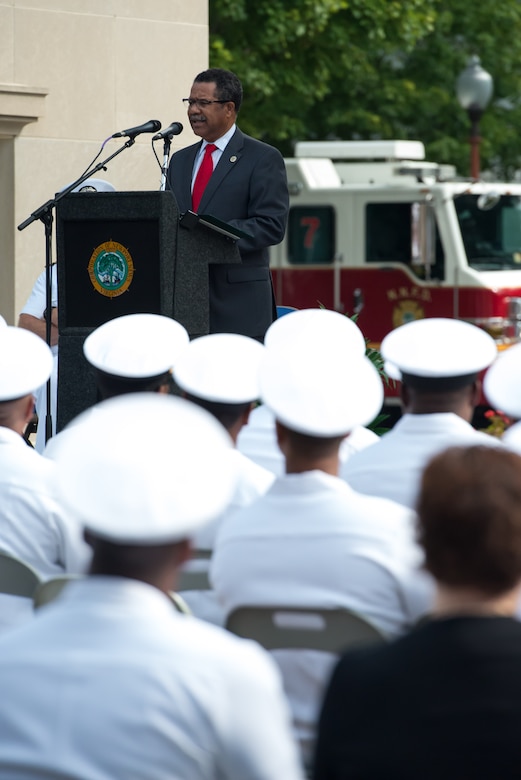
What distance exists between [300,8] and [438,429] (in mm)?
15562

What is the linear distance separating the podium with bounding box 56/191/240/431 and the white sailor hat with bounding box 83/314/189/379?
5.49 ft

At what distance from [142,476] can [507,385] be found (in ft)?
6.55

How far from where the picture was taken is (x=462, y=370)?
4359mm

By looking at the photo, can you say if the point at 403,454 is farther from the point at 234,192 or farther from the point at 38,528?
the point at 234,192

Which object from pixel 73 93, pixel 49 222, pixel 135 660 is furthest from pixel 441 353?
pixel 73 93

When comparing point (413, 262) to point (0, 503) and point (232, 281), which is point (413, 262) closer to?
point (232, 281)

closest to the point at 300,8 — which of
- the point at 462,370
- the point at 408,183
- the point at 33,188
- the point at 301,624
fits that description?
the point at 408,183

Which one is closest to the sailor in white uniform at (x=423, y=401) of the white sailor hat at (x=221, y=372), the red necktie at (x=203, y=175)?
the white sailor hat at (x=221, y=372)

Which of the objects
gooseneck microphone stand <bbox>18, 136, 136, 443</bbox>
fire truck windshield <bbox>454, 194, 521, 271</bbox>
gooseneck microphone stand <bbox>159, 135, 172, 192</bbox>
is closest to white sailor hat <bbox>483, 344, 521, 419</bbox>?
gooseneck microphone stand <bbox>18, 136, 136, 443</bbox>

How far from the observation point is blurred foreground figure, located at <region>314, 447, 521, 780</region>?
210 cm

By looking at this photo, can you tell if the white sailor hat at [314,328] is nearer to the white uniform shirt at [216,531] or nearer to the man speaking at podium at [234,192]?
the white uniform shirt at [216,531]

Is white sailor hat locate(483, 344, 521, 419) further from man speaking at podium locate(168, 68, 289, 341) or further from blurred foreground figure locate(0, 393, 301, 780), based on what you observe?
man speaking at podium locate(168, 68, 289, 341)

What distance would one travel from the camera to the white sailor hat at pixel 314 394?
3.39 metres

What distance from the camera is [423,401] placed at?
4.36 m
